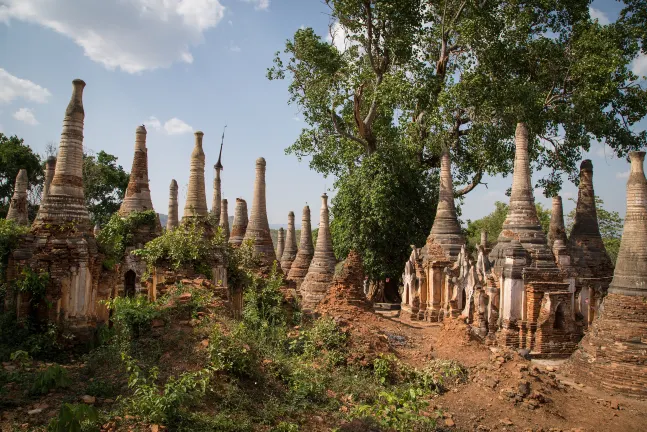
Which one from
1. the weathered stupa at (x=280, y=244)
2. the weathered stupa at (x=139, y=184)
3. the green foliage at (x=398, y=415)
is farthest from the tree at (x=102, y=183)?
the green foliage at (x=398, y=415)

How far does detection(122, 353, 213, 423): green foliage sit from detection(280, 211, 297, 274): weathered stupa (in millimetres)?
17201

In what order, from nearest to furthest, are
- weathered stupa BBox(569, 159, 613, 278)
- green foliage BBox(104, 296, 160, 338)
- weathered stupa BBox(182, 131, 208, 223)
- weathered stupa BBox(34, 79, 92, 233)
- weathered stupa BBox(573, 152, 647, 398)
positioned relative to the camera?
green foliage BBox(104, 296, 160, 338) → weathered stupa BBox(34, 79, 92, 233) → weathered stupa BBox(573, 152, 647, 398) → weathered stupa BBox(182, 131, 208, 223) → weathered stupa BBox(569, 159, 613, 278)

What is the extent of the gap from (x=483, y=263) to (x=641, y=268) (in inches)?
219

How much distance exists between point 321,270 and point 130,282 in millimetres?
6940

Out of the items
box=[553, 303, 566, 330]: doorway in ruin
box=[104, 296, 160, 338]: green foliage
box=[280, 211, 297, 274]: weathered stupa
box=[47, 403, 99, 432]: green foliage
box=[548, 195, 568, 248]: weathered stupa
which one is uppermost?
box=[548, 195, 568, 248]: weathered stupa

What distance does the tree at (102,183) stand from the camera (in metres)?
33.6

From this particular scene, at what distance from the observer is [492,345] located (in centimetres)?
1392

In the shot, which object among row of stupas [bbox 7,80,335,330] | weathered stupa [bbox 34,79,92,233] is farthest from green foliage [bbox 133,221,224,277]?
weathered stupa [bbox 34,79,92,233]

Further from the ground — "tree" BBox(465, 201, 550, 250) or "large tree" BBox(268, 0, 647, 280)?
"large tree" BBox(268, 0, 647, 280)

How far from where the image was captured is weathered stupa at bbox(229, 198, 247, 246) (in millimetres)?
19078

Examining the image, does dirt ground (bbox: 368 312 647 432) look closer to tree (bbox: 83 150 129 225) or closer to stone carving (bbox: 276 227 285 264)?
stone carving (bbox: 276 227 285 264)

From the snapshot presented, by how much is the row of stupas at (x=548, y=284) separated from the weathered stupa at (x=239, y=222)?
6807 mm

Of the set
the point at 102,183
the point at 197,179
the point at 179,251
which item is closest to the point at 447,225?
the point at 197,179

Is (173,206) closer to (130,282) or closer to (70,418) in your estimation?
(130,282)
